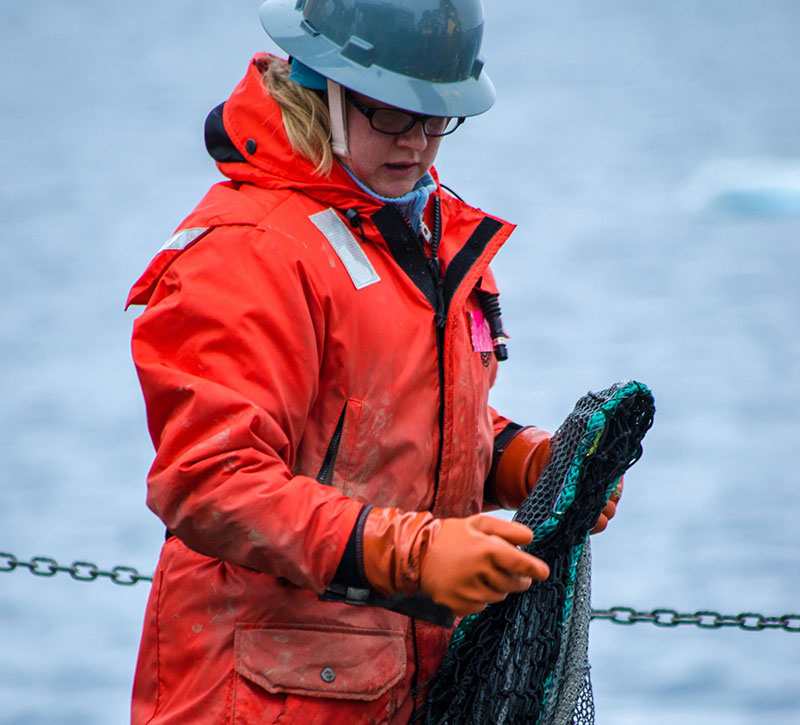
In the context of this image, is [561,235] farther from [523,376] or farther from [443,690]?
[443,690]

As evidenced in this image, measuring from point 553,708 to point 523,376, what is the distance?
3398 mm

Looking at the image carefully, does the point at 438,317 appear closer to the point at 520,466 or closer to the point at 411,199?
the point at 411,199

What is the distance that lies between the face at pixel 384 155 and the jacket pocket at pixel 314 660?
0.70m

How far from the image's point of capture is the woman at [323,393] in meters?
1.71

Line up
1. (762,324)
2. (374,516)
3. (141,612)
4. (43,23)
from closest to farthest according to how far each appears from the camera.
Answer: (374,516)
(141,612)
(762,324)
(43,23)

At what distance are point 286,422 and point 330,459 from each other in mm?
127

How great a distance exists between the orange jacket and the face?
0.04 m

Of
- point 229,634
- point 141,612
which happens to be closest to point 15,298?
point 141,612

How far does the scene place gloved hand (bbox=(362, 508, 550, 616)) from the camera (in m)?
1.65

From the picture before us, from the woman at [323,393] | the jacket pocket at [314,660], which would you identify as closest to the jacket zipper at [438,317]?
the woman at [323,393]

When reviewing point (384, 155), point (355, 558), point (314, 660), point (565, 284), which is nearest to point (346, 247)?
point (384, 155)

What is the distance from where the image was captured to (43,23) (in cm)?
837

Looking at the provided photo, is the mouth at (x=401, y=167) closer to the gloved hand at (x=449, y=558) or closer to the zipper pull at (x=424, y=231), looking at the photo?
the zipper pull at (x=424, y=231)

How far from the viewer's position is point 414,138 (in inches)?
77.3
